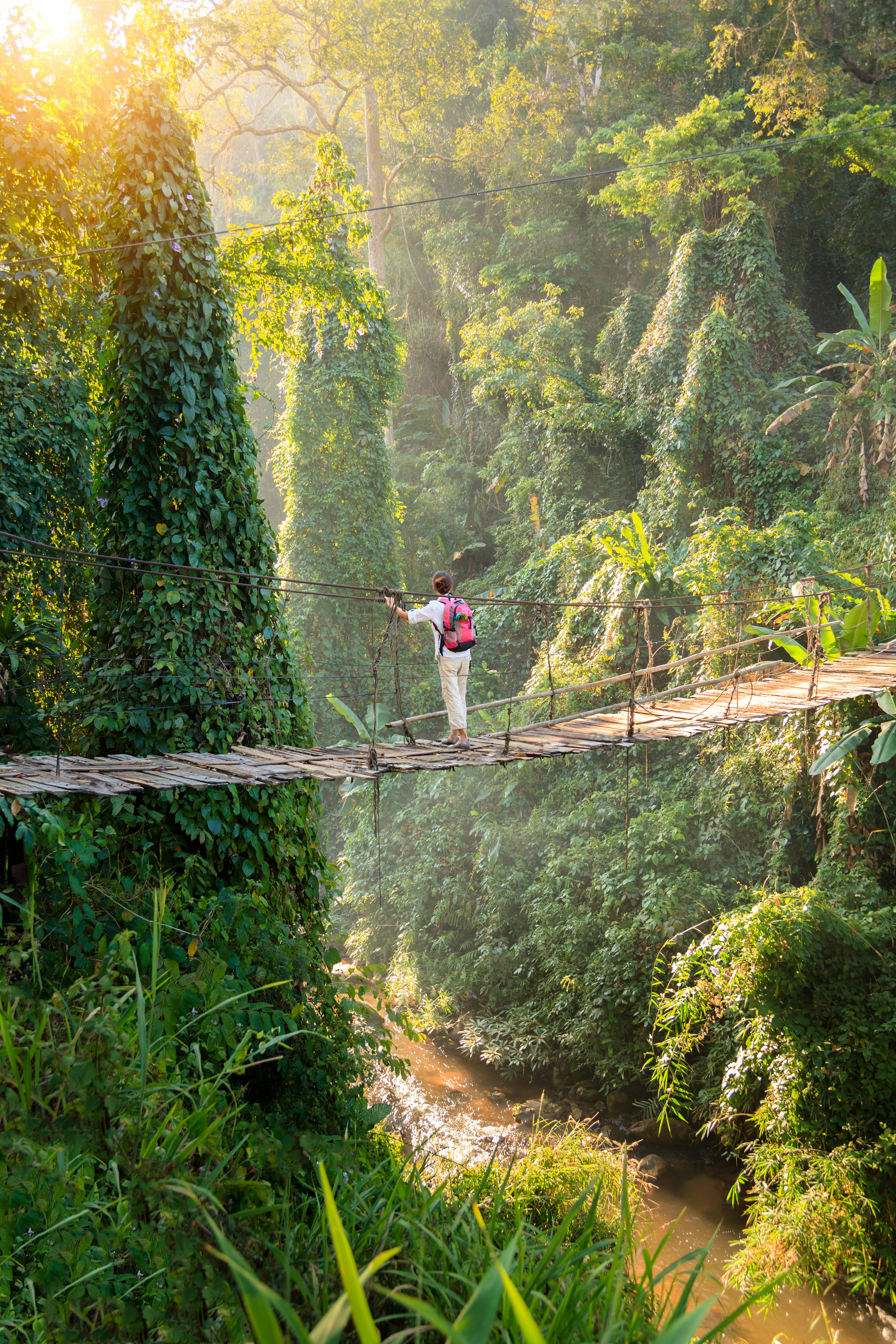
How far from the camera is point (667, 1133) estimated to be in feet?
16.4

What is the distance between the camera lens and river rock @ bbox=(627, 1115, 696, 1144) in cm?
491

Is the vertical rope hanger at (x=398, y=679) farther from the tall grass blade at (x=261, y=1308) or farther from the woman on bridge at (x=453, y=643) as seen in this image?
the tall grass blade at (x=261, y=1308)

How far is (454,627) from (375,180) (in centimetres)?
938

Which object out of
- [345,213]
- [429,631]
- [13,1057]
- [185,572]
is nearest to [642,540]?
[345,213]

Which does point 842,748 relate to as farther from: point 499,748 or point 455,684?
point 455,684

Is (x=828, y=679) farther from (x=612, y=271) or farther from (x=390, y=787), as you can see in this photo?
(x=612, y=271)

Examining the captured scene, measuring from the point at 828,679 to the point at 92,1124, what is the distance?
12.7ft

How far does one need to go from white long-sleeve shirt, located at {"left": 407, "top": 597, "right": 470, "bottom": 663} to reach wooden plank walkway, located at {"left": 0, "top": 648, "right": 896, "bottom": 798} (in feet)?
1.21

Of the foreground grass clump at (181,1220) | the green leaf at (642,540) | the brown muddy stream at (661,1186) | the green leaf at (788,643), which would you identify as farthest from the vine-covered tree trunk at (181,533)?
the green leaf at (642,540)

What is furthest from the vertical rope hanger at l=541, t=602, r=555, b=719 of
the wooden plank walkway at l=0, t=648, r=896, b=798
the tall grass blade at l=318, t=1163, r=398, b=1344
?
the tall grass blade at l=318, t=1163, r=398, b=1344

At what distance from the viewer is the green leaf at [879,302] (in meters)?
5.44

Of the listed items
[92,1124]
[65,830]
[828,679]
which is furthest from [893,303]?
[92,1124]

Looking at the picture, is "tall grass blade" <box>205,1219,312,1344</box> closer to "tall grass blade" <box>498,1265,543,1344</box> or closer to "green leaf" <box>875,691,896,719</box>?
"tall grass blade" <box>498,1265,543,1344</box>

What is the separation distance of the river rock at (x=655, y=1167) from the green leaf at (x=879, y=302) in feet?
18.1
